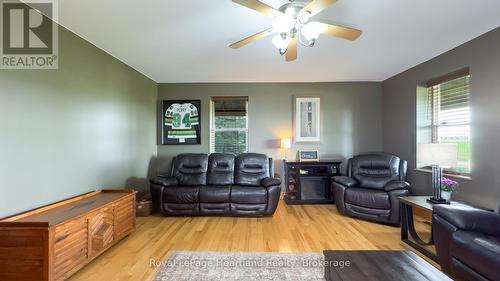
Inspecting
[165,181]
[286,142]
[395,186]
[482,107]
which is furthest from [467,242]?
[165,181]

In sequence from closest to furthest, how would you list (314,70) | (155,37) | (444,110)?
1. (155,37)
2. (444,110)
3. (314,70)

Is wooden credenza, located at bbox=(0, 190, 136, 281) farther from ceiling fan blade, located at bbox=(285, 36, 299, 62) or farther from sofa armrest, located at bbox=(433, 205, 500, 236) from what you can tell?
sofa armrest, located at bbox=(433, 205, 500, 236)

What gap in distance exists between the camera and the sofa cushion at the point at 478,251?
5.27 feet

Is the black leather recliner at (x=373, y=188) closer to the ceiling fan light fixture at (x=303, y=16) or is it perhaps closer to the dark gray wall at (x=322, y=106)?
the dark gray wall at (x=322, y=106)

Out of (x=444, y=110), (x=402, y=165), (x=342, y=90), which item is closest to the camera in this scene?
(x=444, y=110)

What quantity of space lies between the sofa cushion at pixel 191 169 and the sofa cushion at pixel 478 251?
3.44m

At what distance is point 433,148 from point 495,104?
912mm

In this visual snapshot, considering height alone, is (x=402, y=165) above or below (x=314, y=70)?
below

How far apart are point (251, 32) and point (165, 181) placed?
2712 millimetres

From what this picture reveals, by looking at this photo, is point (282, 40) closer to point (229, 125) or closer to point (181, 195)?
point (181, 195)

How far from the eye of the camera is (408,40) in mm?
2955

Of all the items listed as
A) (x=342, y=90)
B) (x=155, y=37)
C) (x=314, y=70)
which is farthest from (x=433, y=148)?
(x=155, y=37)

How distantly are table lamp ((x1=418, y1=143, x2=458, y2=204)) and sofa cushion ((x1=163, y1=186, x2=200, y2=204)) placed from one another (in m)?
3.17

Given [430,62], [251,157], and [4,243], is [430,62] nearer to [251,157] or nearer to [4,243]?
[251,157]
